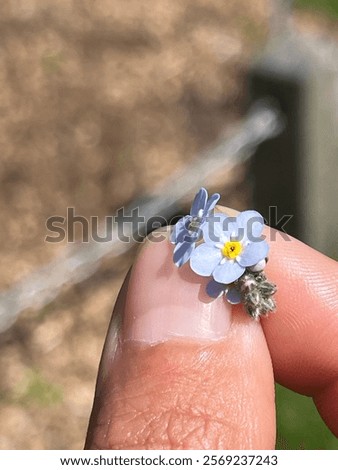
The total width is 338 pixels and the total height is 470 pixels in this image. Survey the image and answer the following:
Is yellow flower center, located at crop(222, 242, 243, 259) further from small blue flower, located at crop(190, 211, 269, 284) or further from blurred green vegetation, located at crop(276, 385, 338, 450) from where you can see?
blurred green vegetation, located at crop(276, 385, 338, 450)

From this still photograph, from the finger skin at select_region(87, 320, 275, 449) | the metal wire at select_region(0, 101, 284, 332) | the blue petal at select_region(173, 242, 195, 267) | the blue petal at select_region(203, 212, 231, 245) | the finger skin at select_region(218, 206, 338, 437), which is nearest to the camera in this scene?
the finger skin at select_region(87, 320, 275, 449)

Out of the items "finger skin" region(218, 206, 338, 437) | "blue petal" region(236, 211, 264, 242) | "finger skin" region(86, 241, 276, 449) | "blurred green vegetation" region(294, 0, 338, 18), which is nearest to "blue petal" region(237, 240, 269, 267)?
"blue petal" region(236, 211, 264, 242)

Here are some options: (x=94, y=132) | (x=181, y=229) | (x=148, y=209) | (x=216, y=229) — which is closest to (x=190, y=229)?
(x=181, y=229)

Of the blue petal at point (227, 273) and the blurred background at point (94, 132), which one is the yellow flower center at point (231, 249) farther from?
the blurred background at point (94, 132)

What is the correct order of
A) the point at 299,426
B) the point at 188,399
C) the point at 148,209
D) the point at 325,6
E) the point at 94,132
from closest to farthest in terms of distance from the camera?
the point at 188,399 → the point at 299,426 → the point at 148,209 → the point at 94,132 → the point at 325,6

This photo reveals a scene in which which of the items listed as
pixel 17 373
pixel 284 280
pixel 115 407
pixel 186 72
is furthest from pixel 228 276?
pixel 186 72

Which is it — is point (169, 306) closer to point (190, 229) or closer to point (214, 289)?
point (214, 289)
